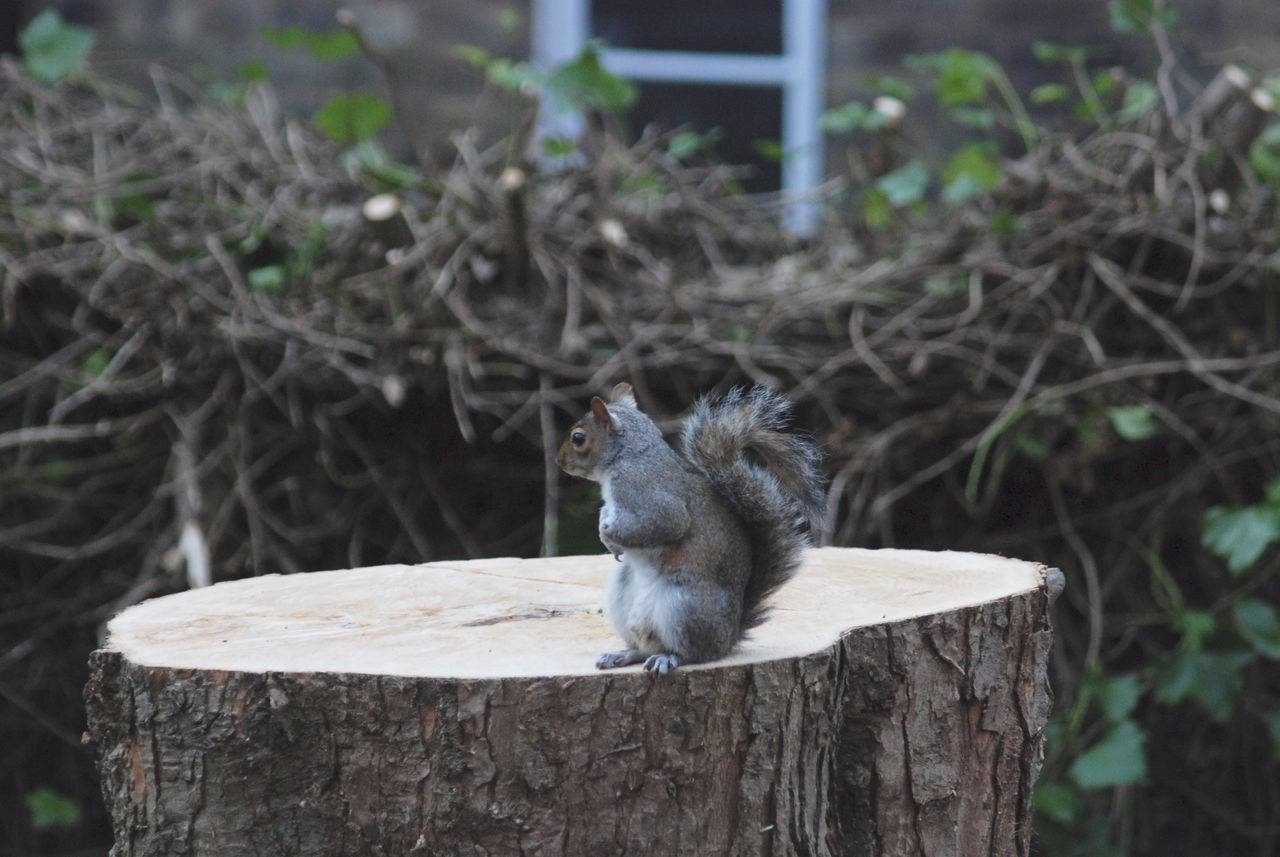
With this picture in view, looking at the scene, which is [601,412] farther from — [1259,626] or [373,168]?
[373,168]

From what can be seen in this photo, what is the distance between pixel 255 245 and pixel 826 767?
2239 mm

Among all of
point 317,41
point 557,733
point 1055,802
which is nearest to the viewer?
point 557,733

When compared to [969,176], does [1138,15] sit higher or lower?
higher

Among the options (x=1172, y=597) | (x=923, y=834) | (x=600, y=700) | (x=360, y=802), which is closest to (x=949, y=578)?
(x=923, y=834)

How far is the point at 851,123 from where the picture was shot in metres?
3.90

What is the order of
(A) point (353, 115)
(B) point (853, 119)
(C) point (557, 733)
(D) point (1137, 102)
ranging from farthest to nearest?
(B) point (853, 119) < (D) point (1137, 102) < (A) point (353, 115) < (C) point (557, 733)

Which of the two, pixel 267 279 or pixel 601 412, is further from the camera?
pixel 267 279

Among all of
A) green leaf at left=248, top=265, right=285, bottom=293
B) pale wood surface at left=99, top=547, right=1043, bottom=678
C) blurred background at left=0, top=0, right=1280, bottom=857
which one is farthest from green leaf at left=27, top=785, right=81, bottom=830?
pale wood surface at left=99, top=547, right=1043, bottom=678

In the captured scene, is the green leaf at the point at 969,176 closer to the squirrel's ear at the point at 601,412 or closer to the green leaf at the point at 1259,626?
the green leaf at the point at 1259,626

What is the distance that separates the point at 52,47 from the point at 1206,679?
320 centimetres

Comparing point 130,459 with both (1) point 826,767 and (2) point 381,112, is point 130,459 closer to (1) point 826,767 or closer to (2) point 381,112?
(2) point 381,112

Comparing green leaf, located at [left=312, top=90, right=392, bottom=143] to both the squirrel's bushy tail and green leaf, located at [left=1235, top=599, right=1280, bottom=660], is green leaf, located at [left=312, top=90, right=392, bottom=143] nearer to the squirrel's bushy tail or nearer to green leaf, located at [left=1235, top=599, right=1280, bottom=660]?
the squirrel's bushy tail

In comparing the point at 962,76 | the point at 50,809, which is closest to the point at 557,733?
the point at 50,809

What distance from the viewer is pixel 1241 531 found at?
114 inches
